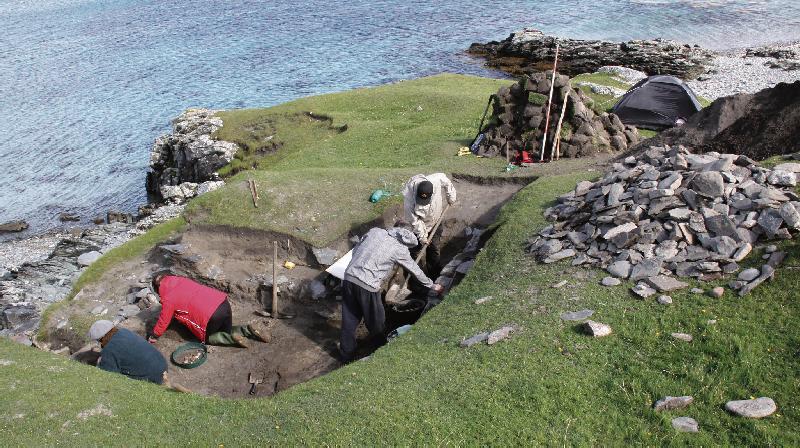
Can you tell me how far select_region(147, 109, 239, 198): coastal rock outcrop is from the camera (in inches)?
1511

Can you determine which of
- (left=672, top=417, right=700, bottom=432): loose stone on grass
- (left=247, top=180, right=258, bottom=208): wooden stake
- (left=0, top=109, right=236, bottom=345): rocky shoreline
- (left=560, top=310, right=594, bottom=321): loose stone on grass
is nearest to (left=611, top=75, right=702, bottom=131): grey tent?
(left=247, top=180, right=258, bottom=208): wooden stake

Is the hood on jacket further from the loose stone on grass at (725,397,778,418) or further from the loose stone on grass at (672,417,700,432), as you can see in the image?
the loose stone on grass at (725,397,778,418)

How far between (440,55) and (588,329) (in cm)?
5930

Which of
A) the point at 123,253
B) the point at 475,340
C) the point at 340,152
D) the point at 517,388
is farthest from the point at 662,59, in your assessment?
the point at 517,388

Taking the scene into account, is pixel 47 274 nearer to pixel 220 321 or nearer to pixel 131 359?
pixel 220 321

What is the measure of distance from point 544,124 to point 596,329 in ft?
52.3

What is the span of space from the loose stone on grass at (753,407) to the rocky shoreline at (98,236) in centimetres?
1859

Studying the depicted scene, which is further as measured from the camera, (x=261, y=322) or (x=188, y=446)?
(x=261, y=322)

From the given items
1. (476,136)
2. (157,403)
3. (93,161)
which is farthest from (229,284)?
(93,161)

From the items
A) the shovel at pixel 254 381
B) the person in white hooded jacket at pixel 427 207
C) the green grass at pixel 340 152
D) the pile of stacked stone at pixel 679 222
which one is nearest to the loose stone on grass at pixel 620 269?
the pile of stacked stone at pixel 679 222

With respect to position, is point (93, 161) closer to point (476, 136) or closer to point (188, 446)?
point (476, 136)

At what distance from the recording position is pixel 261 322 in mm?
18953

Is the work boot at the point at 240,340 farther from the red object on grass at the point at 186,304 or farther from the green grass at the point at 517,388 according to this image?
the green grass at the point at 517,388

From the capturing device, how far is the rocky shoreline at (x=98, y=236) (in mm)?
22656
